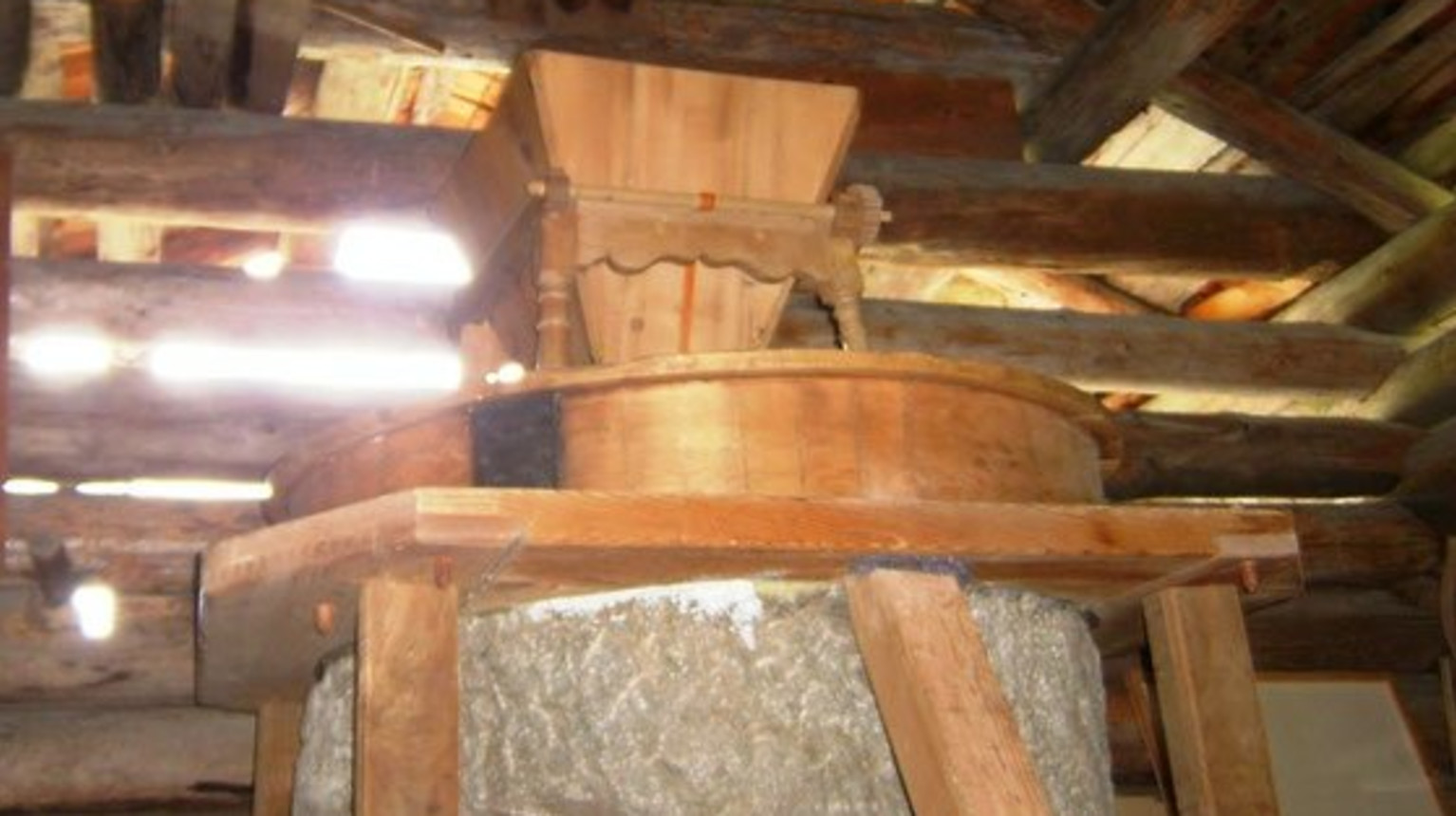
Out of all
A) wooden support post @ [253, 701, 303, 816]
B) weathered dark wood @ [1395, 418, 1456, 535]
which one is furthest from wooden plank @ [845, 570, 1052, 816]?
weathered dark wood @ [1395, 418, 1456, 535]

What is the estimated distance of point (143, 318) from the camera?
13.1ft

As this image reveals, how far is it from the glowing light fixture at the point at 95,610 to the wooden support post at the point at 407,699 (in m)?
1.70

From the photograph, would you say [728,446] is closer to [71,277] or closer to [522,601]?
[522,601]

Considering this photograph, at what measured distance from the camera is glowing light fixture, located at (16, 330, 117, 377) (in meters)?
3.91

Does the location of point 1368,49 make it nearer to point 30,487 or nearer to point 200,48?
point 200,48

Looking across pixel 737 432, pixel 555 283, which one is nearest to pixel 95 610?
pixel 555 283

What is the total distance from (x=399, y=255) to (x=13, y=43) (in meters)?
1.32

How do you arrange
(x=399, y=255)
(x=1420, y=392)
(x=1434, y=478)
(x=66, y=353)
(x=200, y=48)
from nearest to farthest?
A: 1. (x=66, y=353)
2. (x=200, y=48)
3. (x=1434, y=478)
4. (x=1420, y=392)
5. (x=399, y=255)

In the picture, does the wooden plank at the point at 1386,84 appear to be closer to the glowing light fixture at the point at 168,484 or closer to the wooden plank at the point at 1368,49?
the wooden plank at the point at 1368,49

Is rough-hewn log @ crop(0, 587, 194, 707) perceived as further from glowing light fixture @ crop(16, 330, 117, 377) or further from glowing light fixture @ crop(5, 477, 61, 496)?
glowing light fixture @ crop(16, 330, 117, 377)

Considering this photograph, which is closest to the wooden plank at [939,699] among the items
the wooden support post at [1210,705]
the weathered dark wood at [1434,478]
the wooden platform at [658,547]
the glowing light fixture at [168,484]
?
the wooden platform at [658,547]

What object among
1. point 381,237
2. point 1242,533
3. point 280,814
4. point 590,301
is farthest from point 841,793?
point 381,237

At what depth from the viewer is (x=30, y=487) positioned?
4098 millimetres

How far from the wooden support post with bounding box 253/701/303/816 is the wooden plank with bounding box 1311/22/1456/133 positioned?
3.60 m
